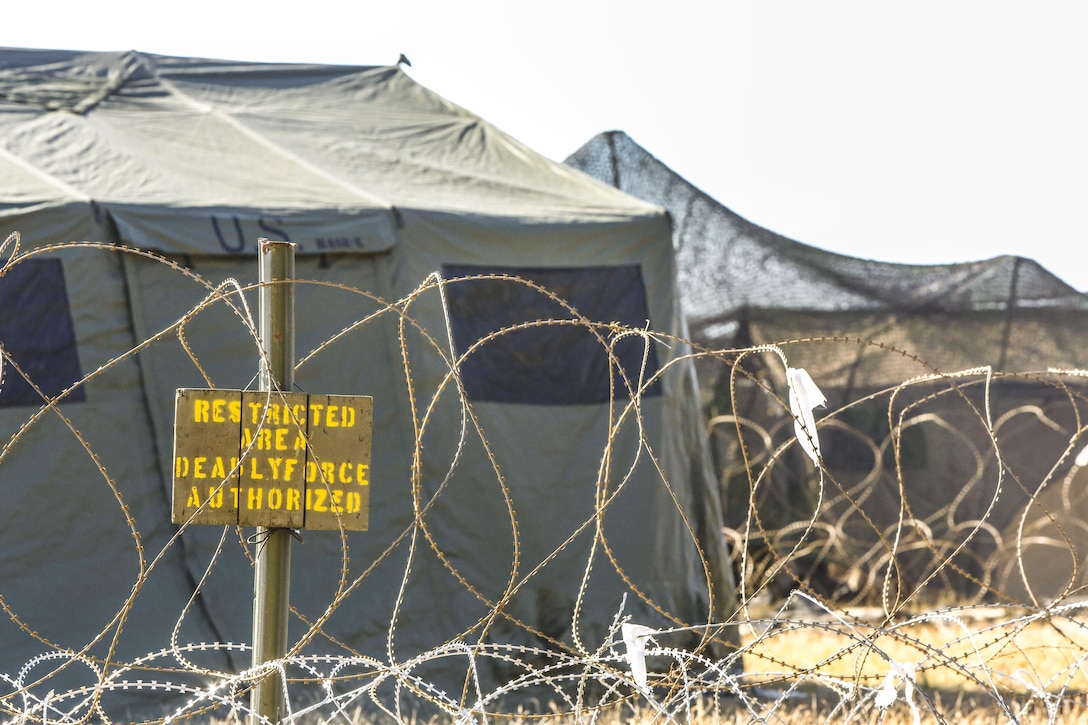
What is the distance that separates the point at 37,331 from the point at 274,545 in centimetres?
235

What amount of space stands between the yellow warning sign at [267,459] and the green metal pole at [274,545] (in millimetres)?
108

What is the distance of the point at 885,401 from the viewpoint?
6969 mm

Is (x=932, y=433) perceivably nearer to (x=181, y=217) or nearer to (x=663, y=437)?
(x=663, y=437)

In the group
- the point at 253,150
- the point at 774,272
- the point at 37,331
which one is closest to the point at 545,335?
the point at 253,150

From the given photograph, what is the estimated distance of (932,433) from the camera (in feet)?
22.7

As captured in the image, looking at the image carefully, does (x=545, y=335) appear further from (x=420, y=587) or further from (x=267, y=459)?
(x=267, y=459)

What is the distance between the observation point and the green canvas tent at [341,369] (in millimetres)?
4348

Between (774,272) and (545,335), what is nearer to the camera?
(545,335)

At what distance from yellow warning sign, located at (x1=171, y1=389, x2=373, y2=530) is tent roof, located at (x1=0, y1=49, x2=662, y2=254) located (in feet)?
7.64

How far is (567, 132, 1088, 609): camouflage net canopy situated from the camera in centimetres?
681

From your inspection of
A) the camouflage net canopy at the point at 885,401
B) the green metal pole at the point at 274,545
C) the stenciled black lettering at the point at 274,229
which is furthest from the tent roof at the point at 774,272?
the green metal pole at the point at 274,545

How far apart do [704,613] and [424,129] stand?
2.70m

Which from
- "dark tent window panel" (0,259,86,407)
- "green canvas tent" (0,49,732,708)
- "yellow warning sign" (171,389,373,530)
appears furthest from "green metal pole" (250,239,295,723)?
"dark tent window panel" (0,259,86,407)

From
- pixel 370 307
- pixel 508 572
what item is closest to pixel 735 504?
pixel 508 572
